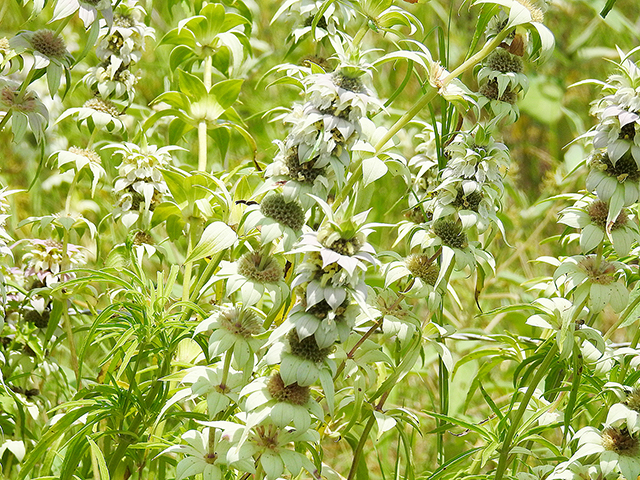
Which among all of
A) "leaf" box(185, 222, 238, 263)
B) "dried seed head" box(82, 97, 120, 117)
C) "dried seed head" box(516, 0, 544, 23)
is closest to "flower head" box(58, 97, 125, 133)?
"dried seed head" box(82, 97, 120, 117)

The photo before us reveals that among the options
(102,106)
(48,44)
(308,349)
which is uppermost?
(48,44)

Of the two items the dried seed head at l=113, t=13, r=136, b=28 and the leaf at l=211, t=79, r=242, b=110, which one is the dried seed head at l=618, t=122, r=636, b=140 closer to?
the leaf at l=211, t=79, r=242, b=110

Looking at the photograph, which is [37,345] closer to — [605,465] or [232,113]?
[232,113]

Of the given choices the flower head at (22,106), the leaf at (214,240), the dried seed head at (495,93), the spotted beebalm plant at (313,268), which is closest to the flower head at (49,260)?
the spotted beebalm plant at (313,268)

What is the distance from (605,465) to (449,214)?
0.97 ft

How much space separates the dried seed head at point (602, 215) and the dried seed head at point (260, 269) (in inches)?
14.0

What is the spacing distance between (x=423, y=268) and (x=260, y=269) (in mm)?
212

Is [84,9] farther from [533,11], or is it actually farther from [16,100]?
[533,11]

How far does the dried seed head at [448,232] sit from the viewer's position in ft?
2.50

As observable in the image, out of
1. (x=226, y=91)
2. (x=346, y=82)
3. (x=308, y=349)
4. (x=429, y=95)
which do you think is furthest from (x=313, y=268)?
(x=226, y=91)

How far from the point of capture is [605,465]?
66cm

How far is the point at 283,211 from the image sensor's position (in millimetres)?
650

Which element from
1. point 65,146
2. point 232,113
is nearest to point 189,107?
point 232,113

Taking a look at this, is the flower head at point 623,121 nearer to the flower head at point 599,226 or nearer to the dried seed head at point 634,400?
the flower head at point 599,226
